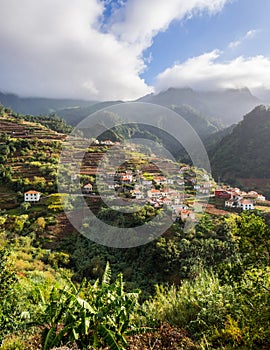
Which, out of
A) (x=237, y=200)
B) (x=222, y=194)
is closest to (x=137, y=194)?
(x=237, y=200)

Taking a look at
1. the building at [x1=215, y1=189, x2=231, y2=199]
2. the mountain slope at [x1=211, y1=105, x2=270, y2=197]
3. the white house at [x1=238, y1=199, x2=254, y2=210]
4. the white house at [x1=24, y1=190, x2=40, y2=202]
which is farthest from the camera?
the mountain slope at [x1=211, y1=105, x2=270, y2=197]

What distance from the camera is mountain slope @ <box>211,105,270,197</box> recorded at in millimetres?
33875

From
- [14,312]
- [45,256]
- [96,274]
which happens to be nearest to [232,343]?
[14,312]

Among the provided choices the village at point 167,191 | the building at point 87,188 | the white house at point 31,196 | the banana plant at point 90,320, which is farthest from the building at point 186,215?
the banana plant at point 90,320

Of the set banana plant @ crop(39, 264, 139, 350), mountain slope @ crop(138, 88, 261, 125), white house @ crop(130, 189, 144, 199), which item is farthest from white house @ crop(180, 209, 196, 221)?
mountain slope @ crop(138, 88, 261, 125)

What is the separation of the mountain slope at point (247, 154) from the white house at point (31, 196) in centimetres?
2443

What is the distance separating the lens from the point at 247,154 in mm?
38906

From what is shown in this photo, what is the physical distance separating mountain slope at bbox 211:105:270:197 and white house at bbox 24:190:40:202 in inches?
962

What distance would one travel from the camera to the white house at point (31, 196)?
731 inches

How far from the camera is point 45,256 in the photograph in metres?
12.7

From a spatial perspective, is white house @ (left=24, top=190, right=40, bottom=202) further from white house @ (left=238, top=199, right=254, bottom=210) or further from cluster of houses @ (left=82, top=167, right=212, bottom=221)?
white house @ (left=238, top=199, right=254, bottom=210)

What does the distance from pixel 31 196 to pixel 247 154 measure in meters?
33.2

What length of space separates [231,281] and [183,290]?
1876 mm

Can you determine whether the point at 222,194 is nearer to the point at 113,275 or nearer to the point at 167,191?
the point at 167,191
